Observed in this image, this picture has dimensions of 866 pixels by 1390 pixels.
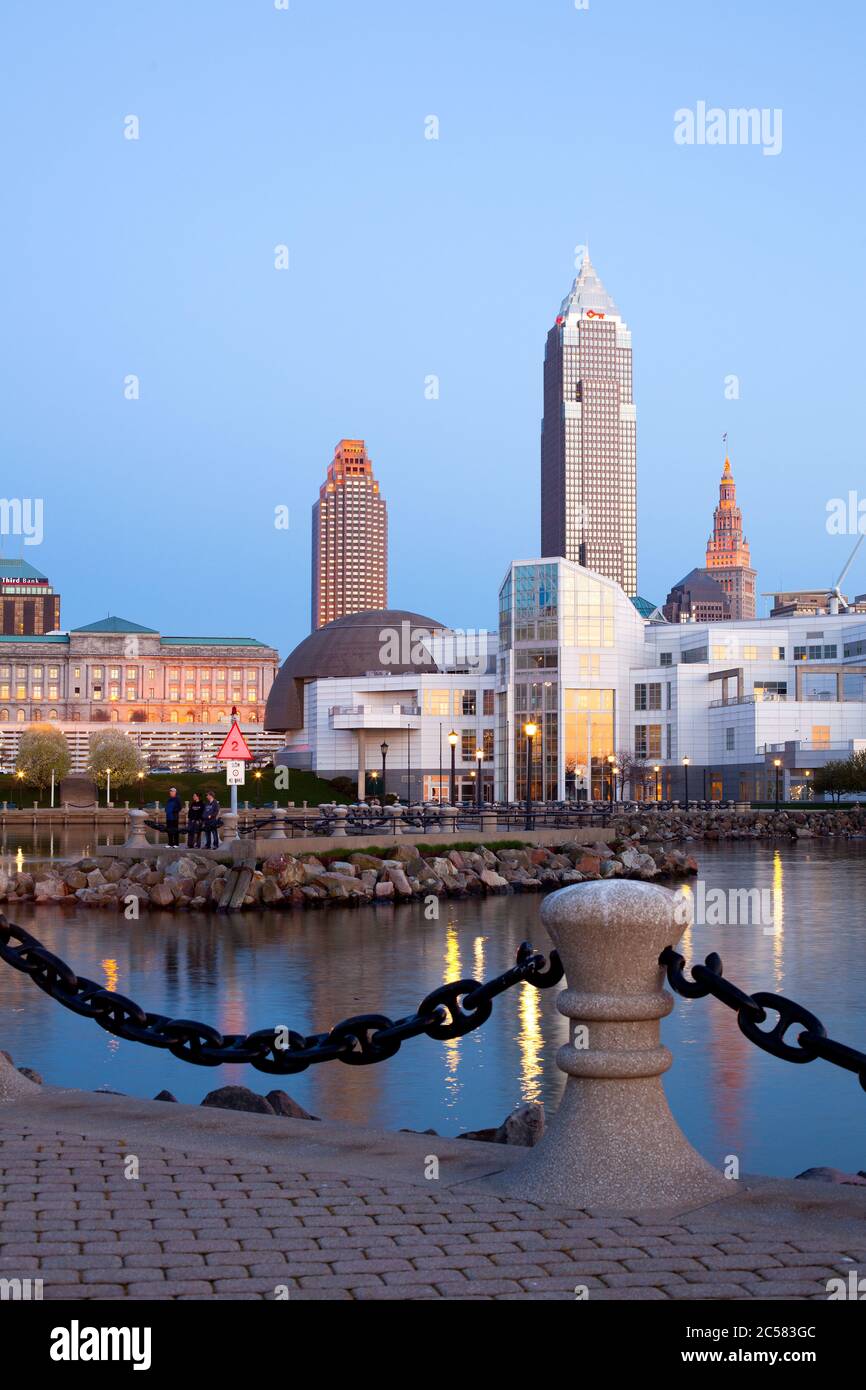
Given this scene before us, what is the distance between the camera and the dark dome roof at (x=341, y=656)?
494ft

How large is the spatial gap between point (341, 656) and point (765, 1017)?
147590 millimetres

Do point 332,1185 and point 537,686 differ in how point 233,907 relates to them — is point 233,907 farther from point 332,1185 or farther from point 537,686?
point 537,686

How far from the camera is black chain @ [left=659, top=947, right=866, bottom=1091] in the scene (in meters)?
6.75

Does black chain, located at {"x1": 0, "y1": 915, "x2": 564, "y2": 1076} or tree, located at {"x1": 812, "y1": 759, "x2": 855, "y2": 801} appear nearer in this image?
black chain, located at {"x1": 0, "y1": 915, "x2": 564, "y2": 1076}

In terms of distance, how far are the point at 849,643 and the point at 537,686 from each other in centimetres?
2348

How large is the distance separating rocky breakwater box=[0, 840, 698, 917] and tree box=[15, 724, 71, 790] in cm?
9745

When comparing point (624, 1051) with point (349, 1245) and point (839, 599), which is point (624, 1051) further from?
point (839, 599)

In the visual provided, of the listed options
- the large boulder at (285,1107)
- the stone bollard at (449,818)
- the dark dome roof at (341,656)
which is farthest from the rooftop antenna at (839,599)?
the large boulder at (285,1107)

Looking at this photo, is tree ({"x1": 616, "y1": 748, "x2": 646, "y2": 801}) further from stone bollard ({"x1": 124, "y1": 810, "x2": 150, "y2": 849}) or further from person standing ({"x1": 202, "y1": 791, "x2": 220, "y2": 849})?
stone bollard ({"x1": 124, "y1": 810, "x2": 150, "y2": 849})

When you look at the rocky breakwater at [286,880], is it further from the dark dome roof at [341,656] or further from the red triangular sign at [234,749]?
the dark dome roof at [341,656]

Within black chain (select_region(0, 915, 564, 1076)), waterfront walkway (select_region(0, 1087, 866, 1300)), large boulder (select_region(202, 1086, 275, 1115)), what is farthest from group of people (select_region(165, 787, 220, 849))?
waterfront walkway (select_region(0, 1087, 866, 1300))
